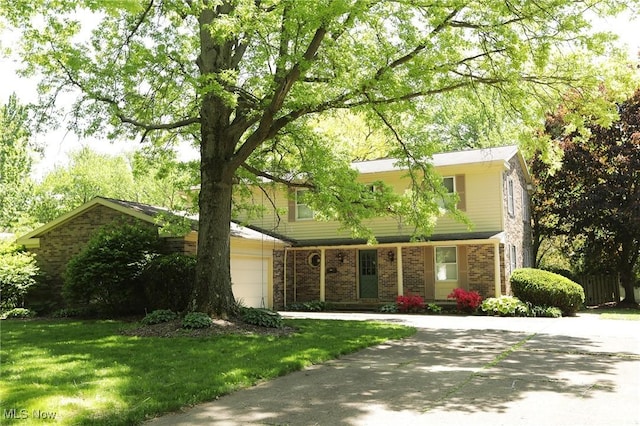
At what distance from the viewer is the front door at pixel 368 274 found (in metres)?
21.7

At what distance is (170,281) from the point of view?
571 inches

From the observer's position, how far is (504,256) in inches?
782

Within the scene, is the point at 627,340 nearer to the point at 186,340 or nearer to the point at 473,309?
the point at 473,309

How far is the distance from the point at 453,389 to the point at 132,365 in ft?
14.5

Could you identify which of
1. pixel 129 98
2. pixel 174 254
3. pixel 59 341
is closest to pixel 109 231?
pixel 174 254

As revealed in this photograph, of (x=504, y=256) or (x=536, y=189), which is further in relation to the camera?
(x=536, y=189)

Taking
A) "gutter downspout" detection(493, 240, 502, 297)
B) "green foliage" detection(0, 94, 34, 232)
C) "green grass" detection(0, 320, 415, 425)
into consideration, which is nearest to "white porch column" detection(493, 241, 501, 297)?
"gutter downspout" detection(493, 240, 502, 297)

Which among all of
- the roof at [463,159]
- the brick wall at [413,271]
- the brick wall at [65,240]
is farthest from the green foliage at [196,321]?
the brick wall at [413,271]

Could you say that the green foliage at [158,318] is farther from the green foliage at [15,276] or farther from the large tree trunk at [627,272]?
the large tree trunk at [627,272]

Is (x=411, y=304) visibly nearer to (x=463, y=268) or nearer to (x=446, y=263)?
(x=446, y=263)

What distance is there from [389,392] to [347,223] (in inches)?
361

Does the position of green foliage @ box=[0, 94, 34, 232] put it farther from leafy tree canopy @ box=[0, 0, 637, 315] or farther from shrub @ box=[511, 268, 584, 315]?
shrub @ box=[511, 268, 584, 315]

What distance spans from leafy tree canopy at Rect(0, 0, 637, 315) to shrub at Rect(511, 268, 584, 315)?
5638 mm

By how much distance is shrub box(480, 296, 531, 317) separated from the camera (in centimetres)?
1776
